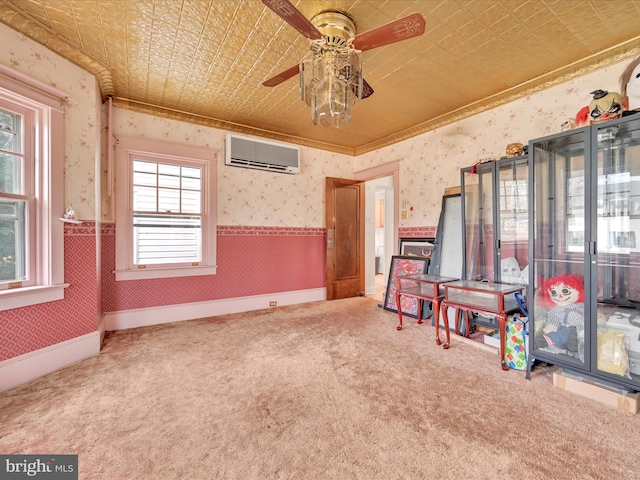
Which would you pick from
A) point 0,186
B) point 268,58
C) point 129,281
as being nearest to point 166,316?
point 129,281

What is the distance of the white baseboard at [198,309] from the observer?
134 inches

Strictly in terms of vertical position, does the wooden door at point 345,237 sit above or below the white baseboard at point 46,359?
above

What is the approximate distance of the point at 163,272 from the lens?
11.9ft

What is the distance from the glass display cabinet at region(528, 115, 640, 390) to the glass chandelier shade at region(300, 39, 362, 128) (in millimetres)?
1550

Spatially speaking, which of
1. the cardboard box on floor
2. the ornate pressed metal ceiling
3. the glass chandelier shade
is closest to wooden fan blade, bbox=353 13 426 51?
the glass chandelier shade

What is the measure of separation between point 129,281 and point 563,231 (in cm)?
446

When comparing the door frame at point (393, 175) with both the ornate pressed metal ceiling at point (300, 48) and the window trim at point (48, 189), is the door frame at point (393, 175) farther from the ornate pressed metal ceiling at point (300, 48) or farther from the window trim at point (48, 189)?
the window trim at point (48, 189)

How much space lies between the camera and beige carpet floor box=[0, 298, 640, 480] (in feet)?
4.49

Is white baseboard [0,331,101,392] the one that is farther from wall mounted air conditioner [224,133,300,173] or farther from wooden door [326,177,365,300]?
wooden door [326,177,365,300]

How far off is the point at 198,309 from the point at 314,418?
268 cm

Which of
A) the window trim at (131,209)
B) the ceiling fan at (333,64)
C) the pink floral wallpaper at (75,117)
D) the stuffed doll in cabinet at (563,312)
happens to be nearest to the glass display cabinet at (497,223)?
the stuffed doll in cabinet at (563,312)

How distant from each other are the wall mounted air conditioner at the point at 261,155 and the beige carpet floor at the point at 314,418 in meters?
2.58

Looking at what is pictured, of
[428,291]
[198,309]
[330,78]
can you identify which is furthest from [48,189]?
[428,291]

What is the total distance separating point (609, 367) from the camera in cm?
189
